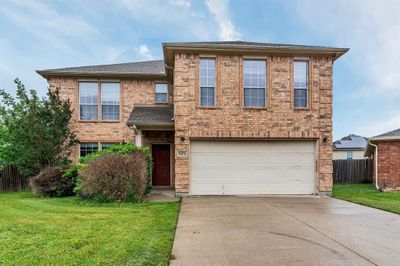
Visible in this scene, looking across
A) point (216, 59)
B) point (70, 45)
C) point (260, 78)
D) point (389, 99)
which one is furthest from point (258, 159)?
point (70, 45)

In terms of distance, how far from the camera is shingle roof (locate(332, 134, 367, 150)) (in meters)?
30.1

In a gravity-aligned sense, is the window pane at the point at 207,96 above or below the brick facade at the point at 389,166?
above

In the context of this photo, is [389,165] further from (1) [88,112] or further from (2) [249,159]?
(1) [88,112]

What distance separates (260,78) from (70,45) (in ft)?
39.8

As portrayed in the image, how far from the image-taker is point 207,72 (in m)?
11.5

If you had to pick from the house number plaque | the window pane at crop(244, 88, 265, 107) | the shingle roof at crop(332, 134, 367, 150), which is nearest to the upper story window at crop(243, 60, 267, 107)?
the window pane at crop(244, 88, 265, 107)

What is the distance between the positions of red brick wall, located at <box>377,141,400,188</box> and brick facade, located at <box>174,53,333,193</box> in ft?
15.7

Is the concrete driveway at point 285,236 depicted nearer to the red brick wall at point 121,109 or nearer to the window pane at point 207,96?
the window pane at point 207,96

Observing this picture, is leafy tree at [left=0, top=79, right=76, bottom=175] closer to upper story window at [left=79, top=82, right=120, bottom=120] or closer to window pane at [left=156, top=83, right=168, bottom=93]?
upper story window at [left=79, top=82, right=120, bottom=120]

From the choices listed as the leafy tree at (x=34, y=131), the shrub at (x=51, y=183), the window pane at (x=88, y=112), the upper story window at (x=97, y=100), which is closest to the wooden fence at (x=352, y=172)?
the upper story window at (x=97, y=100)

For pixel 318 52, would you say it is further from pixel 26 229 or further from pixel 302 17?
pixel 26 229

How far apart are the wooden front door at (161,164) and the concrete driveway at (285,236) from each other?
5.91 m

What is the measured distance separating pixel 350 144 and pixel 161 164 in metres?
23.8

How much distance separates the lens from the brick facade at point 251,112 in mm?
11344
